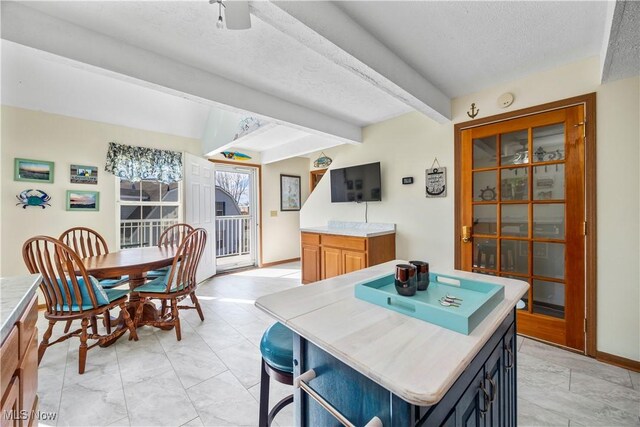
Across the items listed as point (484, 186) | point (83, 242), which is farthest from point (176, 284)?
point (484, 186)

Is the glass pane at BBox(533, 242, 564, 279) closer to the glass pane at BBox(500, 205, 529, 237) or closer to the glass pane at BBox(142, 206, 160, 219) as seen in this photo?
the glass pane at BBox(500, 205, 529, 237)

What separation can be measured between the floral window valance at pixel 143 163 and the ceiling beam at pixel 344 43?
3334mm

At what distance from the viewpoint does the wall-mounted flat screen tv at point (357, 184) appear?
3.58m

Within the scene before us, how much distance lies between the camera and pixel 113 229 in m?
3.65

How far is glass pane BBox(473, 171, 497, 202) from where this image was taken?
102 inches

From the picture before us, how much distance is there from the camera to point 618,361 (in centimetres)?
199

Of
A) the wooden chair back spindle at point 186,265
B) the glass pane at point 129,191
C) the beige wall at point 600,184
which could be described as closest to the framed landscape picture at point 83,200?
the glass pane at point 129,191

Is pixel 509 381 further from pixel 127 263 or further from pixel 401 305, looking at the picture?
pixel 127 263

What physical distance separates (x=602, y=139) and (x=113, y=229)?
5375 millimetres

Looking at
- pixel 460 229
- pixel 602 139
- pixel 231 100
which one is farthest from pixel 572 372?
pixel 231 100

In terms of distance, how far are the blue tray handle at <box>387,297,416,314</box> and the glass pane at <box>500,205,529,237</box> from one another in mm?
2190

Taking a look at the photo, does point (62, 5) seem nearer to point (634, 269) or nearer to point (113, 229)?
point (113, 229)

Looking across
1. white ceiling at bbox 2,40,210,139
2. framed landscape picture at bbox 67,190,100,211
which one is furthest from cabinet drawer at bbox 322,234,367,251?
framed landscape picture at bbox 67,190,100,211

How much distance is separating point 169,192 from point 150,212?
0.42m
